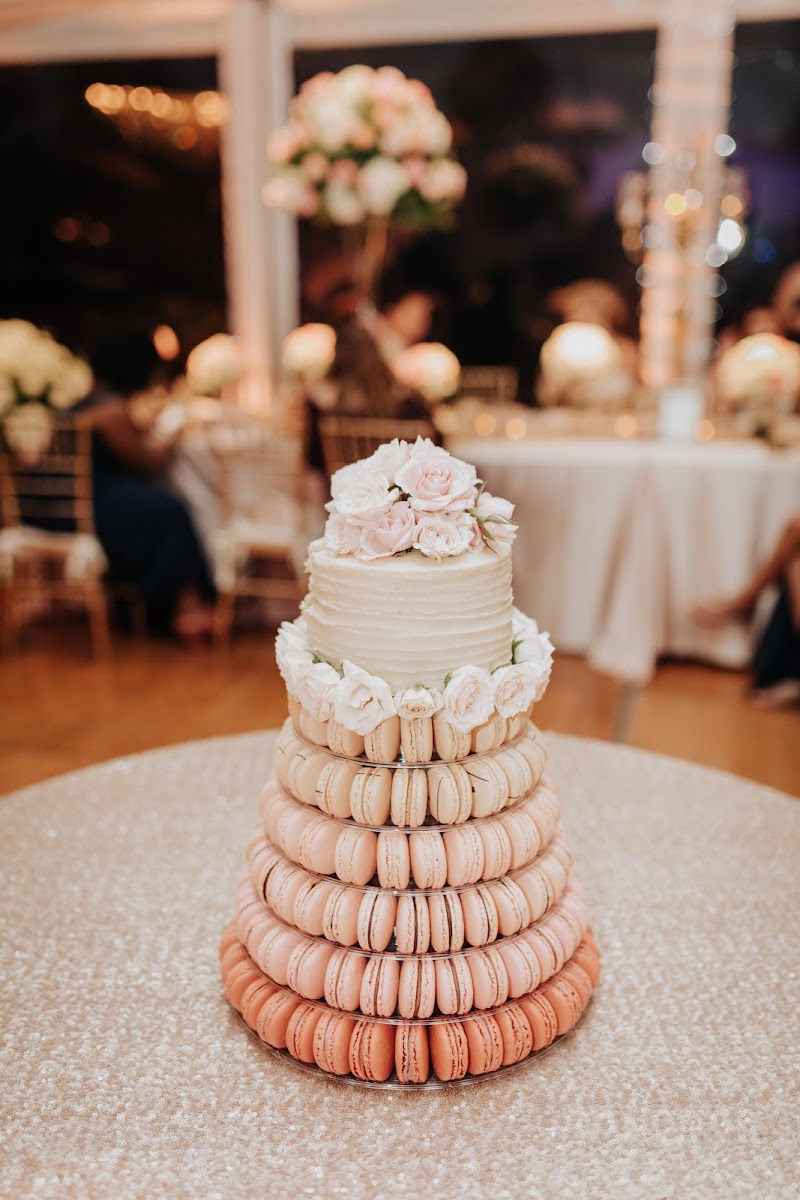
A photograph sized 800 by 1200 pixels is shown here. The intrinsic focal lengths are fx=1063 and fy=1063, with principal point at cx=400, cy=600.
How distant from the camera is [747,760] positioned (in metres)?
3.38

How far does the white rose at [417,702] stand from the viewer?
4.91ft

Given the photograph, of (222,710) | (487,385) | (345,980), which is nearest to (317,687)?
(345,980)

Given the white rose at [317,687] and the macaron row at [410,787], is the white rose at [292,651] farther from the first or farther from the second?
the macaron row at [410,787]

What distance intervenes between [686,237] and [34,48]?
4.04 metres

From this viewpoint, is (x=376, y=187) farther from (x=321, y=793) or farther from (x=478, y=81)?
(x=321, y=793)

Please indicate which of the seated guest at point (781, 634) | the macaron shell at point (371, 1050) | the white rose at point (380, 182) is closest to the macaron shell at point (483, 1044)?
the macaron shell at point (371, 1050)

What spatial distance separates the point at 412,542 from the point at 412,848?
1.48ft

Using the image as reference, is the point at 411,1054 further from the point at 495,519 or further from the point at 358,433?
the point at 358,433

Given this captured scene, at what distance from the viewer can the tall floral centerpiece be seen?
4.75 meters

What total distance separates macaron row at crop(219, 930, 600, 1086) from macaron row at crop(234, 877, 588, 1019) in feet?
0.07

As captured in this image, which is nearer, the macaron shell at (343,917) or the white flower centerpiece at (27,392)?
the macaron shell at (343,917)

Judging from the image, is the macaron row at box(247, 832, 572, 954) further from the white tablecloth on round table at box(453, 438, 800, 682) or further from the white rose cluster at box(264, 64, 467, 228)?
the white rose cluster at box(264, 64, 467, 228)

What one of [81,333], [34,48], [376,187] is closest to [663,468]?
[376,187]

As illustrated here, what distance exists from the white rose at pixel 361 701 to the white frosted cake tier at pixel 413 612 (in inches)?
2.0
